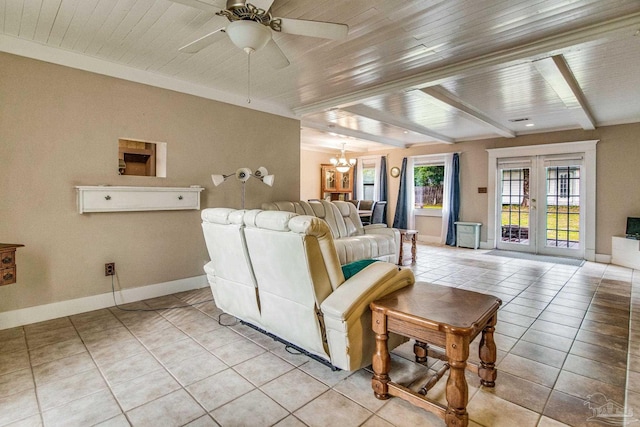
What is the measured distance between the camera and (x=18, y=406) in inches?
69.3

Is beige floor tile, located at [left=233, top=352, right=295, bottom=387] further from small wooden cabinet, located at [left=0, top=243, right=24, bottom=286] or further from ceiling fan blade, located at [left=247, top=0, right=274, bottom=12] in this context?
ceiling fan blade, located at [left=247, top=0, right=274, bottom=12]

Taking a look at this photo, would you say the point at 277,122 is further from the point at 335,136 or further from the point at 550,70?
the point at 550,70

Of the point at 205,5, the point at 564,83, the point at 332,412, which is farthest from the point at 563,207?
the point at 205,5

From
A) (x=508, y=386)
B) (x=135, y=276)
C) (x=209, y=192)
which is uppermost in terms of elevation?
(x=209, y=192)

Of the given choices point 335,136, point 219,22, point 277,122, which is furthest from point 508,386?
point 335,136

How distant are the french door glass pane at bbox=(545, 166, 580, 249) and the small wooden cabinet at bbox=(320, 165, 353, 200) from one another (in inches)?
188

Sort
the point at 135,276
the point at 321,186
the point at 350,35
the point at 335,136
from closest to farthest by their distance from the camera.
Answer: the point at 350,35
the point at 135,276
the point at 335,136
the point at 321,186

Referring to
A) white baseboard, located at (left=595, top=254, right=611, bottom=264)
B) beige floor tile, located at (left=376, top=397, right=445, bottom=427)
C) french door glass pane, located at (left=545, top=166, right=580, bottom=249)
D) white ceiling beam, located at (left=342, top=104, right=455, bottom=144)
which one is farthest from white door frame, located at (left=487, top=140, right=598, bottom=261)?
Result: beige floor tile, located at (left=376, top=397, right=445, bottom=427)

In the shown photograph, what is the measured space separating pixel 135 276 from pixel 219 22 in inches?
106

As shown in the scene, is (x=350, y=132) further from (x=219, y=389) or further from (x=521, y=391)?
(x=219, y=389)

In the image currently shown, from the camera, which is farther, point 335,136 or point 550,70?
point 335,136

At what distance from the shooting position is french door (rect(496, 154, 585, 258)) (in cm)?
625

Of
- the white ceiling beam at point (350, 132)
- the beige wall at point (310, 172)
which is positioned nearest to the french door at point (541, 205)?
the white ceiling beam at point (350, 132)

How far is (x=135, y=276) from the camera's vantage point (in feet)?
11.6
